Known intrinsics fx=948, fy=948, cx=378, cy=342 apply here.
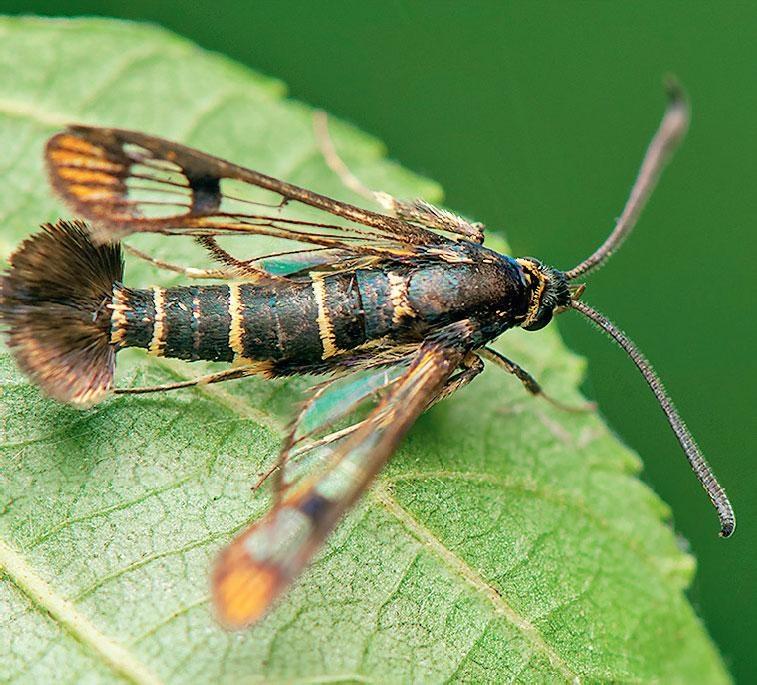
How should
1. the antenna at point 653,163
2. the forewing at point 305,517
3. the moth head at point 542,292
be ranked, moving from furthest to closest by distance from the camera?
1. the moth head at point 542,292
2. the antenna at point 653,163
3. the forewing at point 305,517

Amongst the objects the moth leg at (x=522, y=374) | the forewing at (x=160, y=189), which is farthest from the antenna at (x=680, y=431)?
the forewing at (x=160, y=189)

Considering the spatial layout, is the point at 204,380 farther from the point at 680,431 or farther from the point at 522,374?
the point at 680,431

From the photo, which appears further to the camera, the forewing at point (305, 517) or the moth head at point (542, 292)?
the moth head at point (542, 292)

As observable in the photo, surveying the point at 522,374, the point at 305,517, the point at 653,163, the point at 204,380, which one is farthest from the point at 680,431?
the point at 204,380

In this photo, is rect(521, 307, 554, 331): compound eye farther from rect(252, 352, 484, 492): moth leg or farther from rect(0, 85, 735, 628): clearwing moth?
rect(252, 352, 484, 492): moth leg

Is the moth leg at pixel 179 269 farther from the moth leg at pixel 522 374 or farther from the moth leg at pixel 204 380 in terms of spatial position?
the moth leg at pixel 522 374

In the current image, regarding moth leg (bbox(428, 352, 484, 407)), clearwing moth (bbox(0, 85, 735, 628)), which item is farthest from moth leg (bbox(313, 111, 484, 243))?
moth leg (bbox(428, 352, 484, 407))
